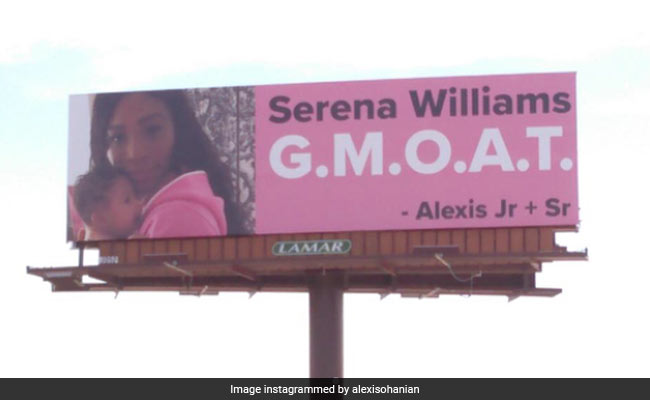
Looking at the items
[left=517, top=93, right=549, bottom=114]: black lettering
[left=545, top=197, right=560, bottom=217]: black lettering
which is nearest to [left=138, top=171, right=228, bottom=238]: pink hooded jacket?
[left=517, top=93, right=549, bottom=114]: black lettering

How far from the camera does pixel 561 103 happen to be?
1533 inches

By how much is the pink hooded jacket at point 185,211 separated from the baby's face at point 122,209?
9.3 inches

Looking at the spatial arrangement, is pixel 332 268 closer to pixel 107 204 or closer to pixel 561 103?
pixel 107 204

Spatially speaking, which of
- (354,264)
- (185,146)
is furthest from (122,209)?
(354,264)

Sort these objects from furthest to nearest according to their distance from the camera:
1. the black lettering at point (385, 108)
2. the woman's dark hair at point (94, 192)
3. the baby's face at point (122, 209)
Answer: the woman's dark hair at point (94, 192) < the baby's face at point (122, 209) < the black lettering at point (385, 108)

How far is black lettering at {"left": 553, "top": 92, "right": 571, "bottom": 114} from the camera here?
38.9 metres

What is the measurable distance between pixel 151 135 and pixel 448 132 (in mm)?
6260

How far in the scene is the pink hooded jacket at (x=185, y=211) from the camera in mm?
40031

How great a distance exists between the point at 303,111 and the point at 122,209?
438cm

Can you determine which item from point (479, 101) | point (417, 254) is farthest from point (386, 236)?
point (479, 101)

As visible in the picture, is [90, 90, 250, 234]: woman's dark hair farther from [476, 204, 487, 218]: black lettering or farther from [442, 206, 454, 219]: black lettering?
[476, 204, 487, 218]: black lettering

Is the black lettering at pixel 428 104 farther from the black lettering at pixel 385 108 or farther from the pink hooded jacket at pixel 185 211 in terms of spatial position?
the pink hooded jacket at pixel 185 211

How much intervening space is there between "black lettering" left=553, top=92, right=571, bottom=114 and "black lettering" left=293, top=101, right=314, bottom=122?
196 inches

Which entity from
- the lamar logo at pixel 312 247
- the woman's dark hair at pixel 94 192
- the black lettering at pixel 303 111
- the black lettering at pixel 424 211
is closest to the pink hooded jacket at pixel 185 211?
the woman's dark hair at pixel 94 192
